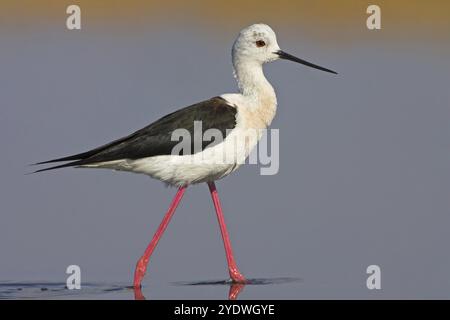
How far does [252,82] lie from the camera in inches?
380

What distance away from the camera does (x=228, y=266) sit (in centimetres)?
955

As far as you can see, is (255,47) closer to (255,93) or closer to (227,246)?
(255,93)

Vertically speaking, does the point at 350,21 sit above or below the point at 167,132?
above

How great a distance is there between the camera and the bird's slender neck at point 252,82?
31.6ft

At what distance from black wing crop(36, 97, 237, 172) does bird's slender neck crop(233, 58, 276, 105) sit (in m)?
0.29

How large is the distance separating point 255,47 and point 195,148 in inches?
42.8

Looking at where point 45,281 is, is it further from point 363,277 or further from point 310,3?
point 310,3

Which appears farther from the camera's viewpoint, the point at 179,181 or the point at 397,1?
the point at 397,1

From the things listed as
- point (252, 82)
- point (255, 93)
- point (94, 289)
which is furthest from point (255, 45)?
point (94, 289)

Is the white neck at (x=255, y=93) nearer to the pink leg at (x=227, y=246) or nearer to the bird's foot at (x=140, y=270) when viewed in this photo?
the pink leg at (x=227, y=246)

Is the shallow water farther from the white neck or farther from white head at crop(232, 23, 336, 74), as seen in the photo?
white head at crop(232, 23, 336, 74)

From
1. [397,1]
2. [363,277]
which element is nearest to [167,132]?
[363,277]

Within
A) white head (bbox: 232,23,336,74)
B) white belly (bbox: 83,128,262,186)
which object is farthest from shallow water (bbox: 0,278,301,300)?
white head (bbox: 232,23,336,74)

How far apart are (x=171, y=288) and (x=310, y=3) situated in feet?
29.0
